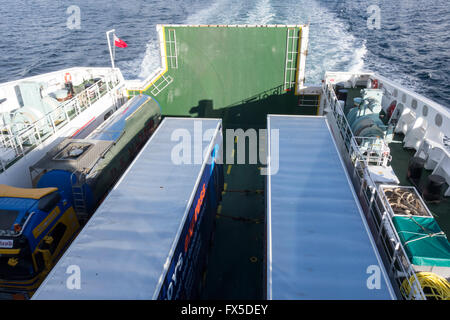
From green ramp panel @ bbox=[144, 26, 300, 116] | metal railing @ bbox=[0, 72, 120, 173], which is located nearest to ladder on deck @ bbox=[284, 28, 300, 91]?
green ramp panel @ bbox=[144, 26, 300, 116]

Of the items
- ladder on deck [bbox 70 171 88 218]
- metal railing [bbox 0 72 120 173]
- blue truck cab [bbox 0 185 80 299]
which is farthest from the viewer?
metal railing [bbox 0 72 120 173]

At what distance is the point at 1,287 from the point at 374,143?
11.9 m

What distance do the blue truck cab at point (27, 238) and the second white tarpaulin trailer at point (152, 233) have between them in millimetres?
1081

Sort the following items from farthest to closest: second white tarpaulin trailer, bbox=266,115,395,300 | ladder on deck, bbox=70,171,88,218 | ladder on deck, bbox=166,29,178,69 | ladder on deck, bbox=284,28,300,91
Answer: ladder on deck, bbox=166,29,178,69, ladder on deck, bbox=284,28,300,91, ladder on deck, bbox=70,171,88,218, second white tarpaulin trailer, bbox=266,115,395,300

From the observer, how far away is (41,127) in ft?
39.8

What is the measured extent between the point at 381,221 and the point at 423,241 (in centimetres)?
98

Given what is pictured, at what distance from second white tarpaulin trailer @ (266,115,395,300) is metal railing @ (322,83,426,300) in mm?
473

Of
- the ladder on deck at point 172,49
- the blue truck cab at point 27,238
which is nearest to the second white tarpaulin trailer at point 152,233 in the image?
the blue truck cab at point 27,238

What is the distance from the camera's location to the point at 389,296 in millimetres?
6020

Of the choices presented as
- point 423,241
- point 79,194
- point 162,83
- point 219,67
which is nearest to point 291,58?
point 219,67

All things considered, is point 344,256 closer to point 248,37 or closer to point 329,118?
point 329,118

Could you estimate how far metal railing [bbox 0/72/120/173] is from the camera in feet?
35.7

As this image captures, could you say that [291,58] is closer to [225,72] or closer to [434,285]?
[225,72]

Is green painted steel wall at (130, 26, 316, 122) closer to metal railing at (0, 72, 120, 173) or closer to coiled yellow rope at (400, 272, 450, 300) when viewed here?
metal railing at (0, 72, 120, 173)
